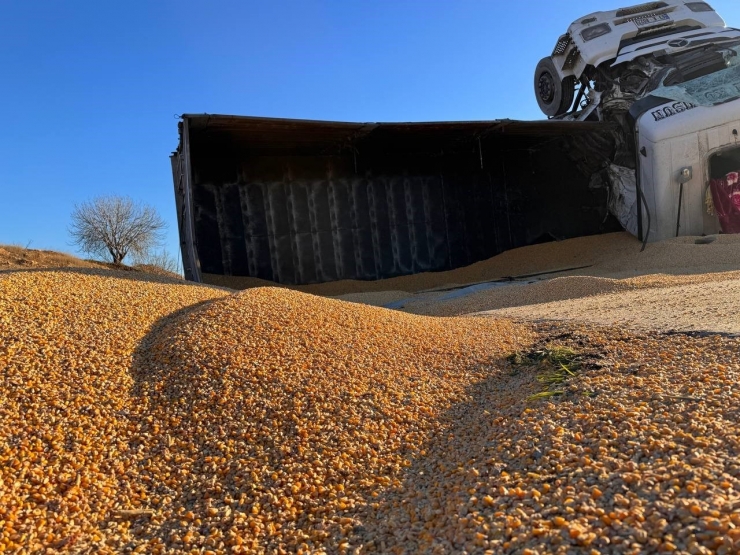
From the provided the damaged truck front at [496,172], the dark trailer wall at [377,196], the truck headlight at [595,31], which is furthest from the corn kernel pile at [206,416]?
the truck headlight at [595,31]

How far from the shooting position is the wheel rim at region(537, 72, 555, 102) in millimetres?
11534

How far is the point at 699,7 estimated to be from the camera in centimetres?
1031

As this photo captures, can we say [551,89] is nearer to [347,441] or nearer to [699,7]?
[699,7]

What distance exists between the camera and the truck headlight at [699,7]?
10.3m

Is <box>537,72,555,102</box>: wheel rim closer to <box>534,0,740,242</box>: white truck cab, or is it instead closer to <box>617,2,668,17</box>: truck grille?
<box>534,0,740,242</box>: white truck cab

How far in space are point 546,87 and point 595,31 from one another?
1.63 meters

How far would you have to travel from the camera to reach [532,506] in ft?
5.00

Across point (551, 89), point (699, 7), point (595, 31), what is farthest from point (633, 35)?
point (551, 89)

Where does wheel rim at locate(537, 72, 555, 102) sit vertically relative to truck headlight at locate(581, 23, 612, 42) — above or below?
below

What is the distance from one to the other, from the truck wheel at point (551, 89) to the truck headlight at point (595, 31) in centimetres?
92

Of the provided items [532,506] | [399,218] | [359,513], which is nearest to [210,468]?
[359,513]

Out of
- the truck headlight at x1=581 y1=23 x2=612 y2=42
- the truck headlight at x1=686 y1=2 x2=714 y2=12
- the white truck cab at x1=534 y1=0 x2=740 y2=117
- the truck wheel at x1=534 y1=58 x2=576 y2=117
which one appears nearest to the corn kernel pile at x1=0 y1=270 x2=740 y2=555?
the white truck cab at x1=534 y1=0 x2=740 y2=117

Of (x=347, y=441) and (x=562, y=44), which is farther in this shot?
(x=562, y=44)

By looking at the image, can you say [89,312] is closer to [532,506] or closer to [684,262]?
[532,506]
